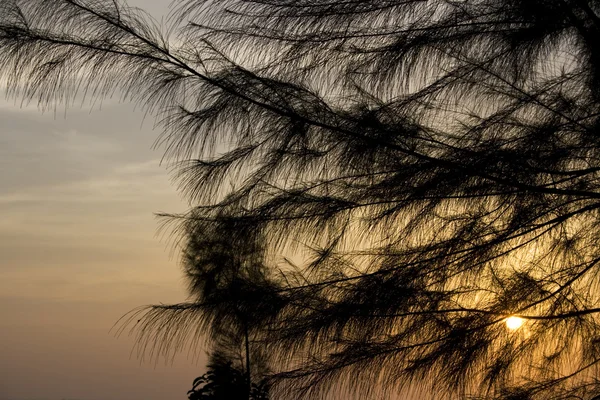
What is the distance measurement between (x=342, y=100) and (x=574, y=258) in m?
1.28

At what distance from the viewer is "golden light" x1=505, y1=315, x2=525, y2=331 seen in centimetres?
313

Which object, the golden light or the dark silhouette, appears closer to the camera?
the golden light

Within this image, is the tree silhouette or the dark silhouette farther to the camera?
the dark silhouette

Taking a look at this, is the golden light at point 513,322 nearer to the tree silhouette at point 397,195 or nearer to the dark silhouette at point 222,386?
the tree silhouette at point 397,195

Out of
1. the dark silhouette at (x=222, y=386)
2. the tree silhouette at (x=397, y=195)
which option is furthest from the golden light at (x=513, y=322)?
the dark silhouette at (x=222, y=386)

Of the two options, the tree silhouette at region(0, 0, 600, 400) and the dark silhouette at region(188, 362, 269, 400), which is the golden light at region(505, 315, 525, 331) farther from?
the dark silhouette at region(188, 362, 269, 400)

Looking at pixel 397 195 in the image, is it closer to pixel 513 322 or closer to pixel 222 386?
pixel 513 322

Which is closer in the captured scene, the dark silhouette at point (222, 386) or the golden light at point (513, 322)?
the golden light at point (513, 322)

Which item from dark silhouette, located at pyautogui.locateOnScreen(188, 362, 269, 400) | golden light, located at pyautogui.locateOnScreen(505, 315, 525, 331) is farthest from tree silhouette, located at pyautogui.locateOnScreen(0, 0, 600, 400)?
dark silhouette, located at pyautogui.locateOnScreen(188, 362, 269, 400)

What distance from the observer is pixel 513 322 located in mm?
3143

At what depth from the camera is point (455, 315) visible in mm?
3119

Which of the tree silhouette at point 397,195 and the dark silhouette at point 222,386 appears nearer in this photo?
the tree silhouette at point 397,195

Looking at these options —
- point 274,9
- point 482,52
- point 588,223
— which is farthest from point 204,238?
point 588,223

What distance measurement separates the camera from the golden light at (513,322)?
313 centimetres
